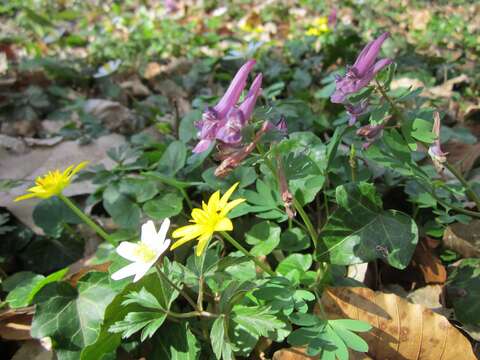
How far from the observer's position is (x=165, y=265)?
1326 millimetres

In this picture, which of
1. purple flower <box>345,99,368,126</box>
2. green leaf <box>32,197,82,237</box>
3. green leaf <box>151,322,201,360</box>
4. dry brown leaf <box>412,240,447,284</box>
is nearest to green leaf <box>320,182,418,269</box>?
purple flower <box>345,99,368,126</box>

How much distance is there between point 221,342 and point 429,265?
37.5 inches

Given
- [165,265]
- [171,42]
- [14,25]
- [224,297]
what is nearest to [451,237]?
[224,297]

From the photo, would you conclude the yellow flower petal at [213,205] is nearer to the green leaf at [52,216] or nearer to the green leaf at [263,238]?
the green leaf at [263,238]

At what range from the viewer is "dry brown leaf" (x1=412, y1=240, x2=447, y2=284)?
1.65 m

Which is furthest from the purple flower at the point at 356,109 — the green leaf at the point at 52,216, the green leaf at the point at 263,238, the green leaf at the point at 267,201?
the green leaf at the point at 52,216

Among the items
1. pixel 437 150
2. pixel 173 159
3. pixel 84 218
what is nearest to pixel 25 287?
pixel 84 218

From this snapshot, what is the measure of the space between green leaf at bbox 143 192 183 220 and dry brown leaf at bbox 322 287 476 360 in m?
0.66

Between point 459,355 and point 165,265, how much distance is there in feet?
2.99

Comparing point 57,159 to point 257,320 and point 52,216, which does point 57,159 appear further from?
point 257,320

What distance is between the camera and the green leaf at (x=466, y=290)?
1.44 metres

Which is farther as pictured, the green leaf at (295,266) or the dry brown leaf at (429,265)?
the dry brown leaf at (429,265)

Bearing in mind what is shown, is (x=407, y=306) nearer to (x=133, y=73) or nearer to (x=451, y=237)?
(x=451, y=237)

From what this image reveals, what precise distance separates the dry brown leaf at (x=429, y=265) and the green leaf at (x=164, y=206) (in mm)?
957
